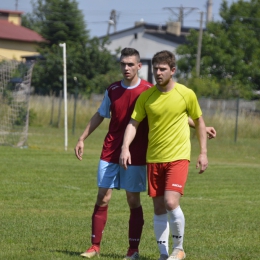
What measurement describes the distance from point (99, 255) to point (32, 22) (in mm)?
113027

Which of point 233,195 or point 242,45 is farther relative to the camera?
point 242,45

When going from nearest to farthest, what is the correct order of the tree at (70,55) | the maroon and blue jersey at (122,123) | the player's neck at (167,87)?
the player's neck at (167,87) < the maroon and blue jersey at (122,123) < the tree at (70,55)

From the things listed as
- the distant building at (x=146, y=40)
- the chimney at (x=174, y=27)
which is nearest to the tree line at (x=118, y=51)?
the distant building at (x=146, y=40)

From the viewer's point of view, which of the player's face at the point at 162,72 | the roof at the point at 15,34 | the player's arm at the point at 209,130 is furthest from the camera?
the roof at the point at 15,34

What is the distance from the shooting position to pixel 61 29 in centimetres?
Result: 5622

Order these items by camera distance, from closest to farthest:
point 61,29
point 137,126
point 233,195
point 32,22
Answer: point 137,126, point 233,195, point 61,29, point 32,22

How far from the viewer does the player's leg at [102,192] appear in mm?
7184

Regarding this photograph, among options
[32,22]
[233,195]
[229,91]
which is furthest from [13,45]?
[233,195]

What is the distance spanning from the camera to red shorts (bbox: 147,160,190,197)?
668cm

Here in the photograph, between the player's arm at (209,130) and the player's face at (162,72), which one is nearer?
the player's face at (162,72)

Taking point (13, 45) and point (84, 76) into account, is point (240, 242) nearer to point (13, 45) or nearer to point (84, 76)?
point (84, 76)

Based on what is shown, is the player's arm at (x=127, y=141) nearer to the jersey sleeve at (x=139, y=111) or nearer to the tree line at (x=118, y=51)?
the jersey sleeve at (x=139, y=111)

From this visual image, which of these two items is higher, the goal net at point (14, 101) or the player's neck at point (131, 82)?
the player's neck at point (131, 82)

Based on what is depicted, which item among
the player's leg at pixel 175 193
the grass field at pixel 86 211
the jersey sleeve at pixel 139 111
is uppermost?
the jersey sleeve at pixel 139 111
